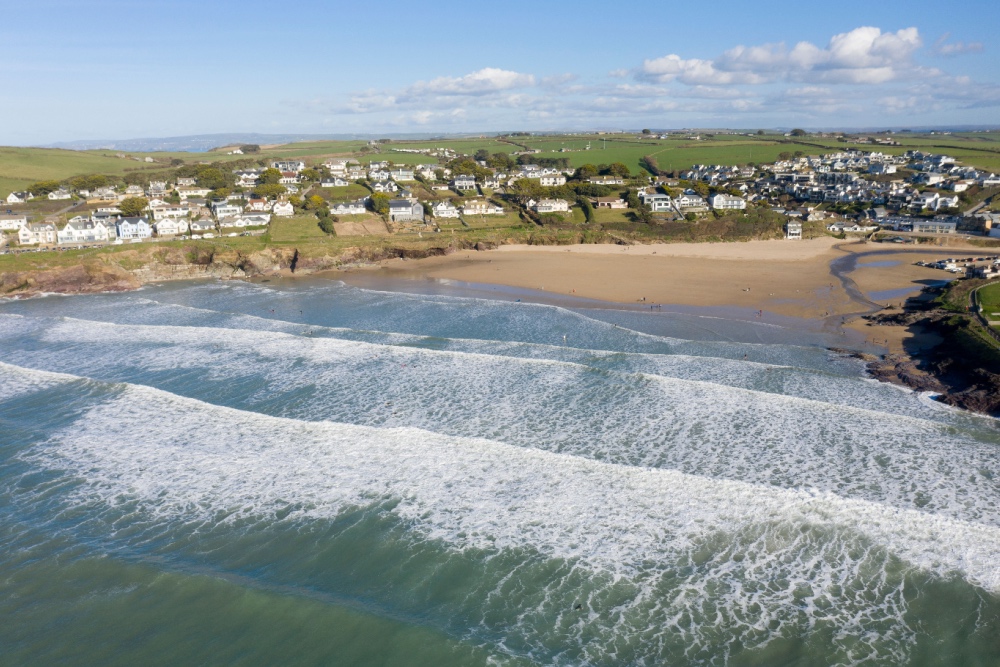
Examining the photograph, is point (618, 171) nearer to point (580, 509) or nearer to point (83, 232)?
point (83, 232)

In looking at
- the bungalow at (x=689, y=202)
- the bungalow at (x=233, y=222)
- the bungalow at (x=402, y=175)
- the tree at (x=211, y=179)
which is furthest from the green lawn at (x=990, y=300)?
the tree at (x=211, y=179)

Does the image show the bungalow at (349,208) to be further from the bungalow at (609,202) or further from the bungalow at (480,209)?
the bungalow at (609,202)

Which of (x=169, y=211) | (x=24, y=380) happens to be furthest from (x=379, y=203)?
(x=24, y=380)

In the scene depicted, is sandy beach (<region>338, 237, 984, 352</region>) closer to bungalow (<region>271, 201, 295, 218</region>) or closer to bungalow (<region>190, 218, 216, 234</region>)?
bungalow (<region>271, 201, 295, 218</region>)

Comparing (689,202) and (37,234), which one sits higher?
(689,202)

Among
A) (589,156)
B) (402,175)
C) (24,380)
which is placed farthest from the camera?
(589,156)
